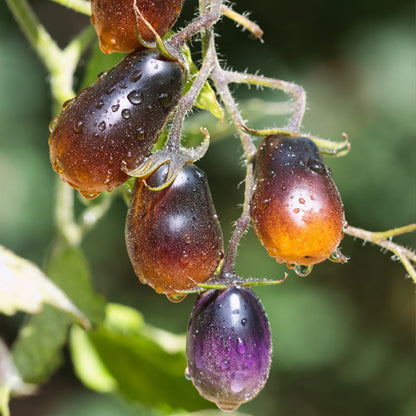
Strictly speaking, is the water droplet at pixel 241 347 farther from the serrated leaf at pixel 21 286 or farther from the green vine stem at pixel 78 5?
the green vine stem at pixel 78 5

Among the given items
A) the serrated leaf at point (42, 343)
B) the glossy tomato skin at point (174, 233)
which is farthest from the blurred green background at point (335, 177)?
the glossy tomato skin at point (174, 233)

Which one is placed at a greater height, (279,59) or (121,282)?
(279,59)

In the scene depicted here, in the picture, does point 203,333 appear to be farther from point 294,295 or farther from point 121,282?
point 121,282

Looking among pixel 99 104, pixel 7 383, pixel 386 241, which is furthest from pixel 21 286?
pixel 386 241

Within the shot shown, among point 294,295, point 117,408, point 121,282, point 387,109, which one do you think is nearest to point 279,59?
point 387,109

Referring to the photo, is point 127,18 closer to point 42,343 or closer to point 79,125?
point 79,125

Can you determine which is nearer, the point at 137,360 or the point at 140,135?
the point at 140,135
